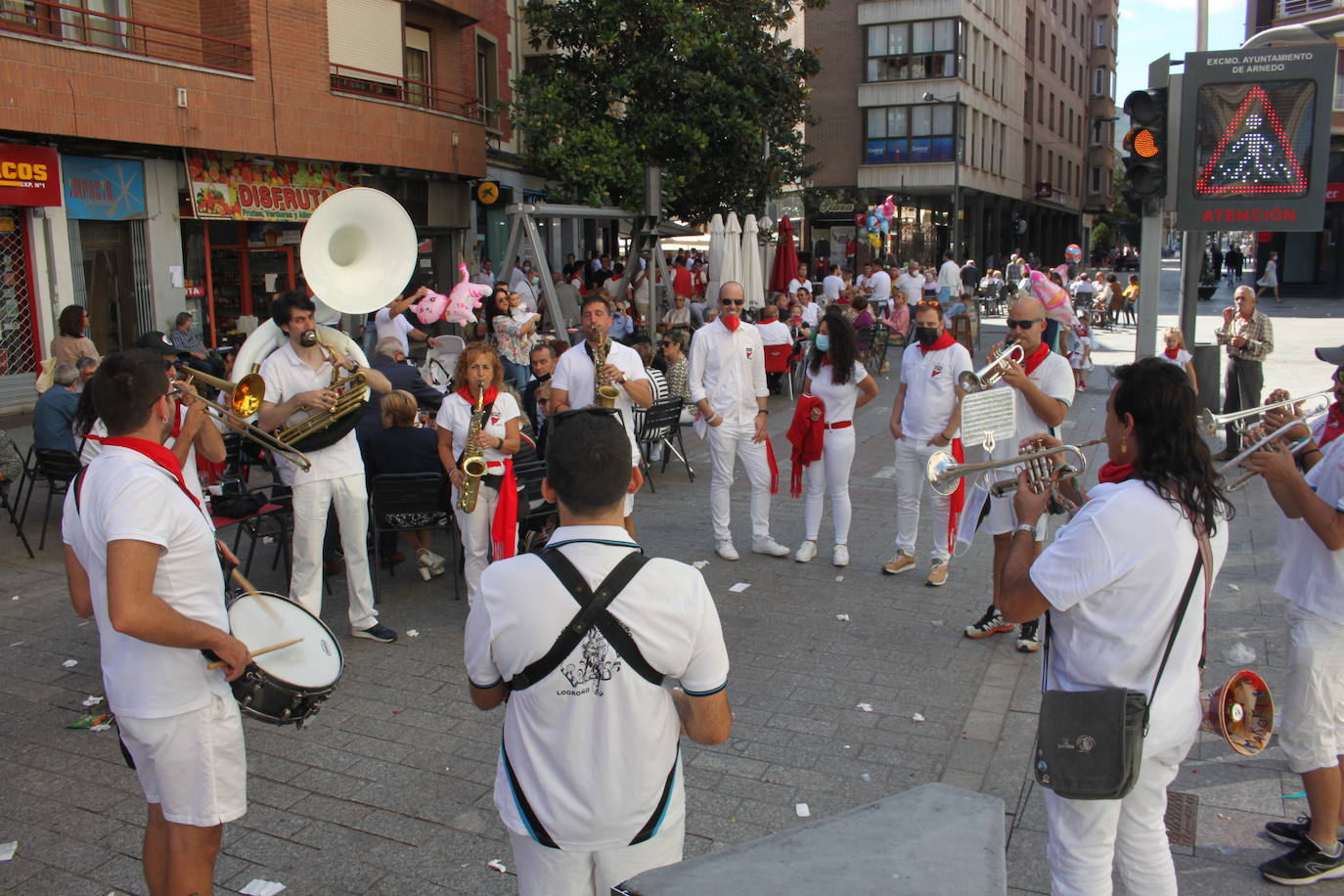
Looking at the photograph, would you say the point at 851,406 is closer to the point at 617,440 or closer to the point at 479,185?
the point at 617,440

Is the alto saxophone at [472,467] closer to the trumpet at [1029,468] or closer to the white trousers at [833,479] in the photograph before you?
the white trousers at [833,479]

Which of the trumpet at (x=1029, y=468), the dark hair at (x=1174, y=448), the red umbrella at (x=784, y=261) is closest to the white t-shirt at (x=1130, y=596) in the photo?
the dark hair at (x=1174, y=448)

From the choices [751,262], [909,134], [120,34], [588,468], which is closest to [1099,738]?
[588,468]

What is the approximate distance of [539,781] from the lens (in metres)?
2.41

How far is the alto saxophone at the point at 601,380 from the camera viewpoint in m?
6.88

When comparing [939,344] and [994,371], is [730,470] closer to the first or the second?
[939,344]

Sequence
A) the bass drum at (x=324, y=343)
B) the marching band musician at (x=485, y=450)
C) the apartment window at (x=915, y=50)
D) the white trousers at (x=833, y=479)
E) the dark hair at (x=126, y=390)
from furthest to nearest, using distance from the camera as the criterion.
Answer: the apartment window at (x=915, y=50) → the white trousers at (x=833, y=479) → the marching band musician at (x=485, y=450) → the bass drum at (x=324, y=343) → the dark hair at (x=126, y=390)

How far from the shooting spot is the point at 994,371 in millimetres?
5785

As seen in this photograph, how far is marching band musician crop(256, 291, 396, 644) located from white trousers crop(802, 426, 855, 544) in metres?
3.19

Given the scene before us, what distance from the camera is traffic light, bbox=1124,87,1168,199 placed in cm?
823

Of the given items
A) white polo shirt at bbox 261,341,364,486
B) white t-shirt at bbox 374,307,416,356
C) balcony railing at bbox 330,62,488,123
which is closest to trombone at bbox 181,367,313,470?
white polo shirt at bbox 261,341,364,486

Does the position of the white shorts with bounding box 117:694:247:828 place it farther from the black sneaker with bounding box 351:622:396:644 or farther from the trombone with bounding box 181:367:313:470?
the black sneaker with bounding box 351:622:396:644

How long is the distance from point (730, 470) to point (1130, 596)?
16.4 ft

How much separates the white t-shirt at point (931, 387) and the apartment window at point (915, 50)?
3689cm
